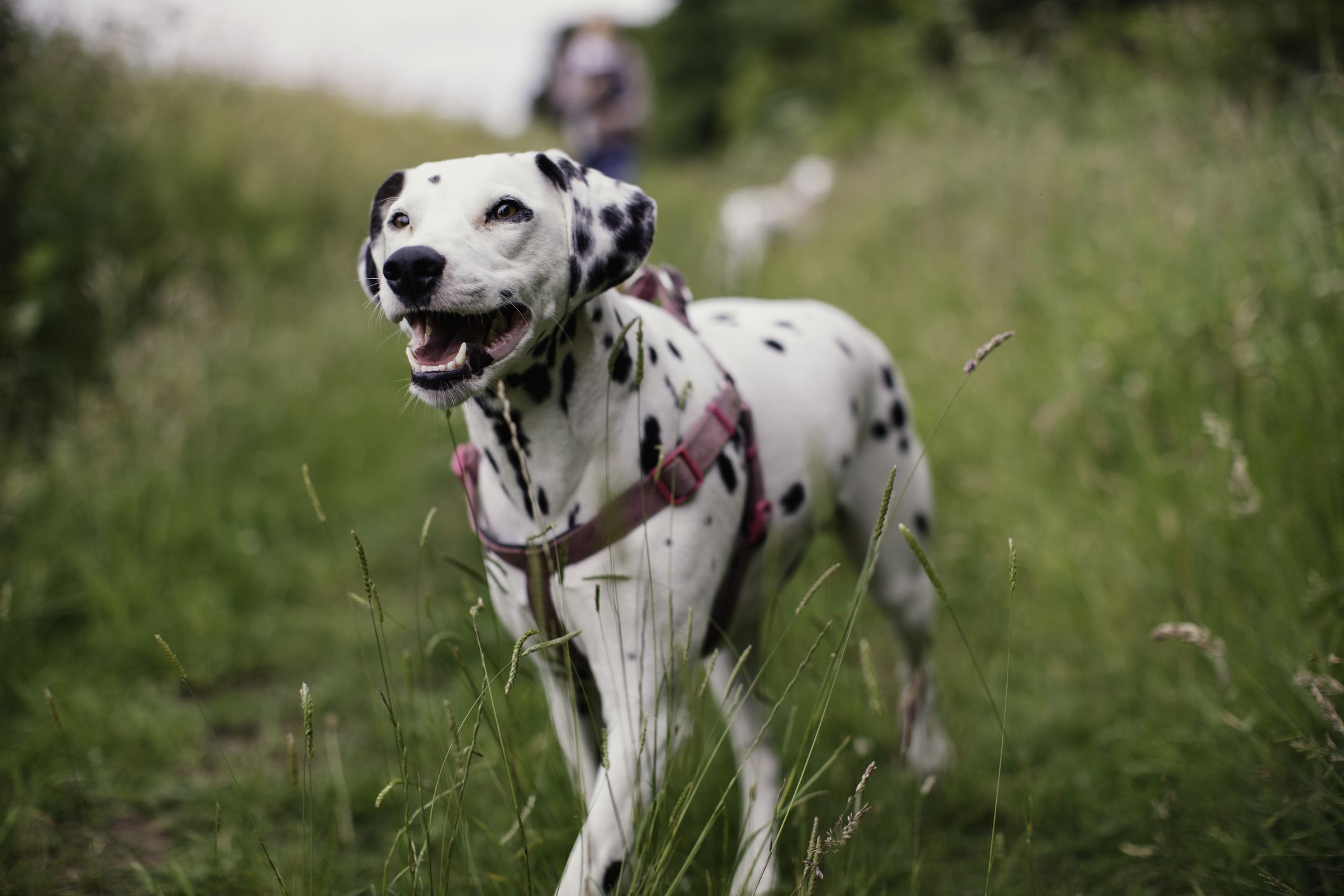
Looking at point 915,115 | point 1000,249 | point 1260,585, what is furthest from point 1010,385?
point 915,115

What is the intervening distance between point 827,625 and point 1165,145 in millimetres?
4532

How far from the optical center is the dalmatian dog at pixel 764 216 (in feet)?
31.2

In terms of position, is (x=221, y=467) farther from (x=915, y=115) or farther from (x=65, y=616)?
(x=915, y=115)

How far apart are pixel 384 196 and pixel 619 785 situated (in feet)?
4.41

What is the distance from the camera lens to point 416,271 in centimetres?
164

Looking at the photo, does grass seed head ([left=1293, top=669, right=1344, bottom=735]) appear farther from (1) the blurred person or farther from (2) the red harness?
(1) the blurred person

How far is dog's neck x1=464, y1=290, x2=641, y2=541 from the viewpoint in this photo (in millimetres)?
1901

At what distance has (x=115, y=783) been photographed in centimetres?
277

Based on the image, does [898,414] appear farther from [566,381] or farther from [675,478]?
[566,381]

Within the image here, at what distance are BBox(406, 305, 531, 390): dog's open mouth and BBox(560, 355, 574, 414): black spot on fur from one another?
0.54 feet

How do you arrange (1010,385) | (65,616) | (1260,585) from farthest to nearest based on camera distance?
(1010,385) → (65,616) → (1260,585)

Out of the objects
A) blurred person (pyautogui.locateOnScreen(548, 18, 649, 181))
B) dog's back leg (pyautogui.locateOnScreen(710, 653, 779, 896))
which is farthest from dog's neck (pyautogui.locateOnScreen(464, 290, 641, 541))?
blurred person (pyautogui.locateOnScreen(548, 18, 649, 181))

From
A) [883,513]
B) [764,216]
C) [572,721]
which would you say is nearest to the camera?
[883,513]

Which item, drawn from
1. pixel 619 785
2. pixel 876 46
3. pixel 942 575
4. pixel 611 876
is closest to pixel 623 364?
pixel 619 785
